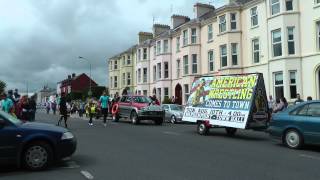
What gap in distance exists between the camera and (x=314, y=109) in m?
13.5

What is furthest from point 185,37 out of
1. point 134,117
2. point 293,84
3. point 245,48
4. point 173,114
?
point 134,117

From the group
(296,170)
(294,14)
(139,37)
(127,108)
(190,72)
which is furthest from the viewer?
(139,37)

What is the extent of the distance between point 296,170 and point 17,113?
12.6m

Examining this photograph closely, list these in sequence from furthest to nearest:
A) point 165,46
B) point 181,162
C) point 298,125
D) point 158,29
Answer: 1. point 158,29
2. point 165,46
3. point 298,125
4. point 181,162

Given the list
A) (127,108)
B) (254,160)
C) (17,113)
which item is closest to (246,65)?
(127,108)

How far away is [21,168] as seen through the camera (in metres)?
9.80

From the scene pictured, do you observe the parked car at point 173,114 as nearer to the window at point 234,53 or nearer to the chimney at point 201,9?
the window at point 234,53

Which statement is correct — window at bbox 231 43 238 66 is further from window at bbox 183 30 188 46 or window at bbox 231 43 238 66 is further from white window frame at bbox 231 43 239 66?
window at bbox 183 30 188 46

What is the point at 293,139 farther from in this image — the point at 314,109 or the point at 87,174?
the point at 87,174

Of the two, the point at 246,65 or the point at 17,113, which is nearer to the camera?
the point at 17,113

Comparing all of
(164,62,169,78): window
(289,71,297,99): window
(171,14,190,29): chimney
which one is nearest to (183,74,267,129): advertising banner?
(289,71,297,99): window

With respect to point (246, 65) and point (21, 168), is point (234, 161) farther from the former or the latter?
point (246, 65)

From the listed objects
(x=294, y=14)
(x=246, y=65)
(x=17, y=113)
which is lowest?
(x=17, y=113)

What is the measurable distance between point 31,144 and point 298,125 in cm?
802
